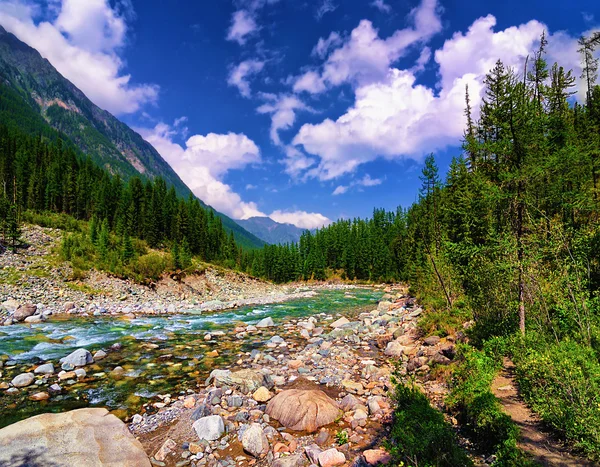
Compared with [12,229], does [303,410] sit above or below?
below

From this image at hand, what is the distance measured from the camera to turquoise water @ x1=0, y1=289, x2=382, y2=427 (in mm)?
8586

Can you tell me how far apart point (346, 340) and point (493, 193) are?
10.6 meters

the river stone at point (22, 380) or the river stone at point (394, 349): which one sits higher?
the river stone at point (394, 349)

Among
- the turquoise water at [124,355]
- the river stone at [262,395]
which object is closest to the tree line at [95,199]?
the turquoise water at [124,355]

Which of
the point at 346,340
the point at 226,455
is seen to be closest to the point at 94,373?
the point at 226,455

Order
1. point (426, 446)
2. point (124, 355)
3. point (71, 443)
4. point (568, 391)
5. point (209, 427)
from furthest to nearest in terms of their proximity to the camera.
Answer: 1. point (124, 355)
2. point (209, 427)
3. point (71, 443)
4. point (568, 391)
5. point (426, 446)

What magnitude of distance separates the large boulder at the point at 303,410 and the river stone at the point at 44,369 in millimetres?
8314

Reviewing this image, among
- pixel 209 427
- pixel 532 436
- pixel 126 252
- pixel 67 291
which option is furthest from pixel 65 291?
pixel 532 436

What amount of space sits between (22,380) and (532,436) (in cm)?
1368

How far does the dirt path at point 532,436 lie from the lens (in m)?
4.55

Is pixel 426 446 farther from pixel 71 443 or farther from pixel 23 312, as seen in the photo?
pixel 23 312

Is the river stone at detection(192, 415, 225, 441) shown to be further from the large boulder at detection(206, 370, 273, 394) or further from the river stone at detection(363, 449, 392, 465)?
the river stone at detection(363, 449, 392, 465)

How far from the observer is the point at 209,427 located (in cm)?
691

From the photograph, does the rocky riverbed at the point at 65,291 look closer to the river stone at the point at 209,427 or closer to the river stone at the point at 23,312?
the river stone at the point at 23,312
